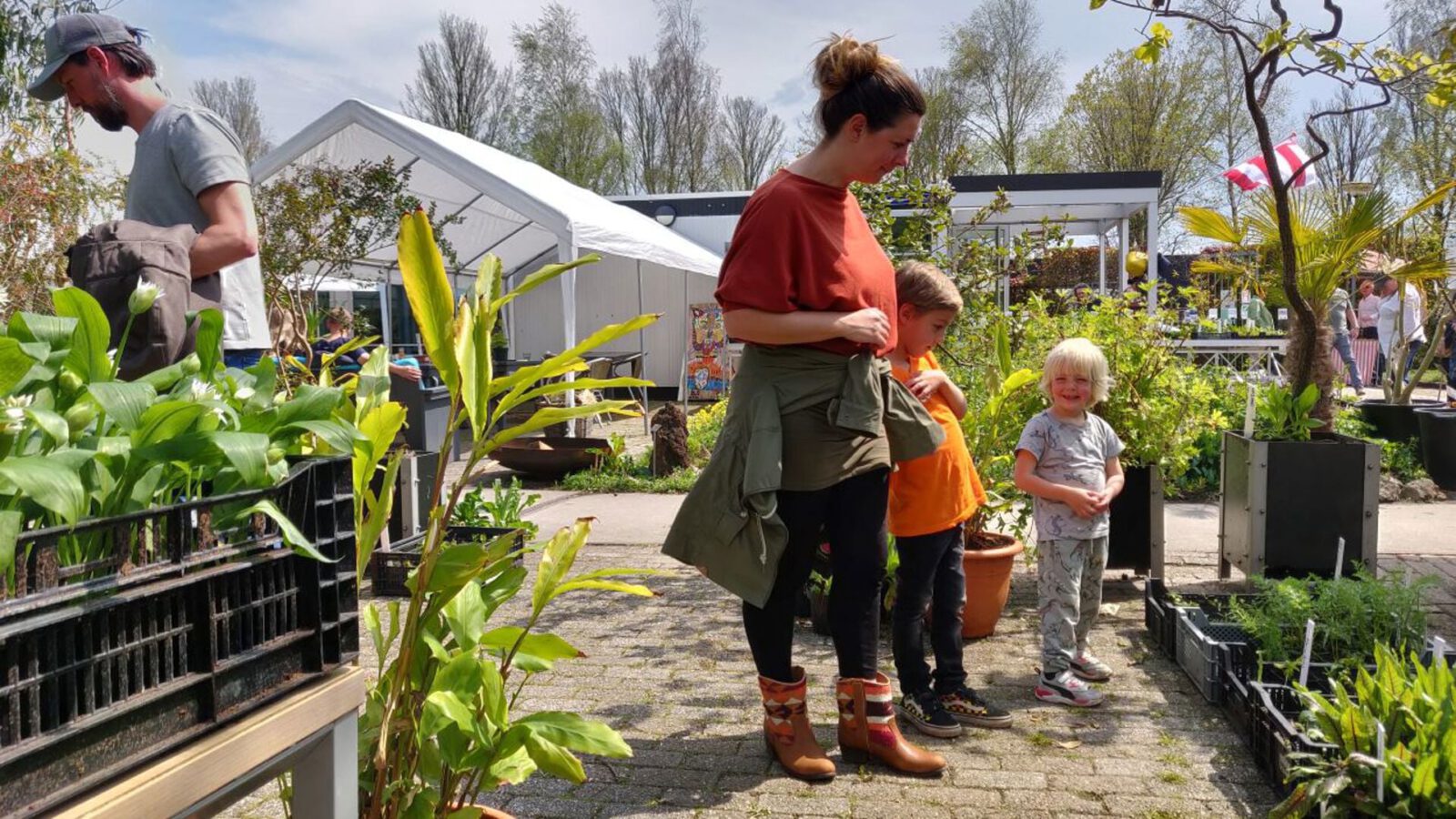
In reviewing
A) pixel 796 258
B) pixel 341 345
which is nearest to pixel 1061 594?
pixel 796 258

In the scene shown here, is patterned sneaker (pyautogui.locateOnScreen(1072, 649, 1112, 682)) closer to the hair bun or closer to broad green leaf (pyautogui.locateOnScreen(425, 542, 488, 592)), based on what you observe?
the hair bun

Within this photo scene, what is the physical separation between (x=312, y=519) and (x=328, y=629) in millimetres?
168

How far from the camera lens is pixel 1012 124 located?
28.2 meters

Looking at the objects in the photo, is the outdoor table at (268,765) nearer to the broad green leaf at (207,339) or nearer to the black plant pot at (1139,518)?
the broad green leaf at (207,339)

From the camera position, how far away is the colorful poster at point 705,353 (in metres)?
Answer: 16.5

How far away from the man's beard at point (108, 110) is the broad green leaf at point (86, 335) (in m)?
1.61

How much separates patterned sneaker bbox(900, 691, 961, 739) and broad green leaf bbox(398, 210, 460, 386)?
2.02m

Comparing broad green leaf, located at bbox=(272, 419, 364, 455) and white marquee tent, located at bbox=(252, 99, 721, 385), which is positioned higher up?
white marquee tent, located at bbox=(252, 99, 721, 385)

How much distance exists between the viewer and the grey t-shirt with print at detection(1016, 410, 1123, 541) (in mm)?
3518

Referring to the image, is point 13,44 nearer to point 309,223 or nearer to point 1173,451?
point 309,223

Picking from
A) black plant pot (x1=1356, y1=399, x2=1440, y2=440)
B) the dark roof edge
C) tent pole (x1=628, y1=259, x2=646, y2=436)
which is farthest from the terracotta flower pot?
the dark roof edge

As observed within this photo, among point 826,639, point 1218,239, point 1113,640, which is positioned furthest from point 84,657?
point 1218,239

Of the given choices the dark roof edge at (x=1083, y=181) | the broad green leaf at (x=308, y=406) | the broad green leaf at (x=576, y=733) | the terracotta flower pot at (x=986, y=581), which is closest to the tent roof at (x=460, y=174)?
the dark roof edge at (x=1083, y=181)

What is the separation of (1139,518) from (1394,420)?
541cm
